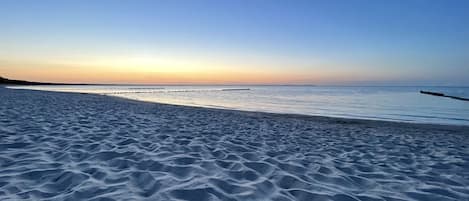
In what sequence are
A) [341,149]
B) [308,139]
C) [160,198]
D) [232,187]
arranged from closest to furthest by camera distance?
1. [160,198]
2. [232,187]
3. [341,149]
4. [308,139]

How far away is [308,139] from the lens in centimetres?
923

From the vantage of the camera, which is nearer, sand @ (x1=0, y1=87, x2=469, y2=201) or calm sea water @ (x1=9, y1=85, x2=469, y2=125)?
sand @ (x1=0, y1=87, x2=469, y2=201)

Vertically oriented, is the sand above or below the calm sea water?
above

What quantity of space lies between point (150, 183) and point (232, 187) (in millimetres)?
1088

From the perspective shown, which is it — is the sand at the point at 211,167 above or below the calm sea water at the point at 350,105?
above

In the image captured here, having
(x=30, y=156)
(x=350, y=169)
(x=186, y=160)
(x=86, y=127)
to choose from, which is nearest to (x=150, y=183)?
(x=186, y=160)

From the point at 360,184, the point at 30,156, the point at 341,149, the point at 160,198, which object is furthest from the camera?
the point at 341,149

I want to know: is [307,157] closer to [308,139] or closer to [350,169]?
[350,169]

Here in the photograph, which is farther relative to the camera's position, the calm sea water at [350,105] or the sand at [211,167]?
the calm sea water at [350,105]

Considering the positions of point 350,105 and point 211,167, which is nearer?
point 211,167

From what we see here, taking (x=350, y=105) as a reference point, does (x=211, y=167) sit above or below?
above

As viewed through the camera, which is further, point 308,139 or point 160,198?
point 308,139

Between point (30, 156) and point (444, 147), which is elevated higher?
point (30, 156)

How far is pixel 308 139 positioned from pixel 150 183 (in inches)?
235
